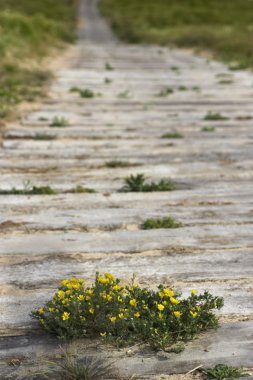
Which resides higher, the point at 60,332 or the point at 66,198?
the point at 66,198

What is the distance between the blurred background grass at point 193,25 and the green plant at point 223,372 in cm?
1530

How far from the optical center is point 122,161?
781 centimetres

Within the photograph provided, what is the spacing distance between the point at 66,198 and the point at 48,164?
1.46 m

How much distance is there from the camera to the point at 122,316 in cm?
354

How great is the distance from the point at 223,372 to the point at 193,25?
1472 inches

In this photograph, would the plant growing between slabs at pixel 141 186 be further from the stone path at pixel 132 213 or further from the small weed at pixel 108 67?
the small weed at pixel 108 67

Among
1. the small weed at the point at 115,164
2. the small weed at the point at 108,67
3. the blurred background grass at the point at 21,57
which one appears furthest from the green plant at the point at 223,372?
the small weed at the point at 108,67

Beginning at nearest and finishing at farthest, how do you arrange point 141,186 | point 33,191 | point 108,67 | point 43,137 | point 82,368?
point 82,368 → point 33,191 → point 141,186 → point 43,137 → point 108,67

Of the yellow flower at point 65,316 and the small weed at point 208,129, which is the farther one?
the small weed at point 208,129

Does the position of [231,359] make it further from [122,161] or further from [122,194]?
[122,161]

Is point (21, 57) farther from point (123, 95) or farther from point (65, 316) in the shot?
point (65, 316)

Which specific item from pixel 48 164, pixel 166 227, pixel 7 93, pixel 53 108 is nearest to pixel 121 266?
pixel 166 227

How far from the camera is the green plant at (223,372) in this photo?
3271mm

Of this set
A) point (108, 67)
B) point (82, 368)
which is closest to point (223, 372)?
point (82, 368)
